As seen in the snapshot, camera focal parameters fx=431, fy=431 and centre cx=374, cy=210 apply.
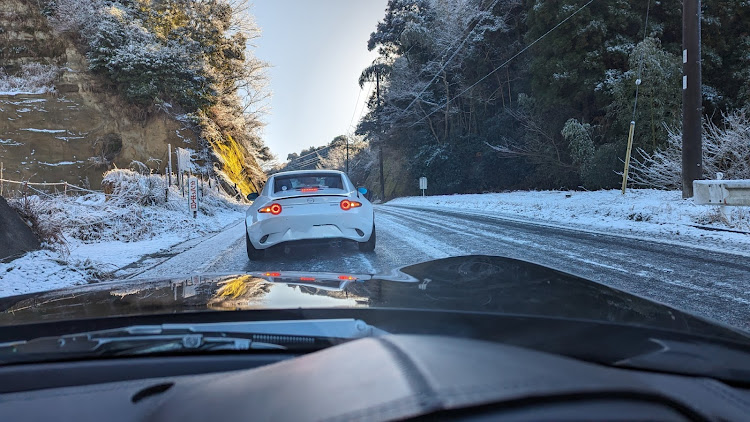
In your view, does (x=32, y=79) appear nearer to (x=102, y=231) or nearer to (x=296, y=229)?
(x=102, y=231)

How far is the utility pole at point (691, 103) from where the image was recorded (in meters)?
10.6

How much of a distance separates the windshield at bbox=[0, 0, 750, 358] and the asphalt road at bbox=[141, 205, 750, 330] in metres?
0.05

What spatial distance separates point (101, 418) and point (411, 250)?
616 cm

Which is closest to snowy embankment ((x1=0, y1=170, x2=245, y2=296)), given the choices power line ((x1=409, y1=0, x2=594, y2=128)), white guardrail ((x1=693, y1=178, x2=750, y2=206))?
white guardrail ((x1=693, y1=178, x2=750, y2=206))

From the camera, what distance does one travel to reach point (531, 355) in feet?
3.46

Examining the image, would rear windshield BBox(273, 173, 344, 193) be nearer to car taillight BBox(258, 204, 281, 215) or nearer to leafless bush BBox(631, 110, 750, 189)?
car taillight BBox(258, 204, 281, 215)

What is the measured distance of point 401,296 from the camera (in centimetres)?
212

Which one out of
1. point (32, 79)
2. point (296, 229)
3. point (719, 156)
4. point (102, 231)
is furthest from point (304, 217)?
point (32, 79)

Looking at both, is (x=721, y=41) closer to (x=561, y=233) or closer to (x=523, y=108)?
(x=523, y=108)

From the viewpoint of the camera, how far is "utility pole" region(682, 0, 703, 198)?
34.7 ft

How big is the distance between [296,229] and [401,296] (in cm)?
424

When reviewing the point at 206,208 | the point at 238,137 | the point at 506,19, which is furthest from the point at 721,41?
→ the point at 238,137

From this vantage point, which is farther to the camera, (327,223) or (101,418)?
(327,223)

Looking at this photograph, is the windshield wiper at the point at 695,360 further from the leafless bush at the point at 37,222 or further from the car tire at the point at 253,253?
the leafless bush at the point at 37,222
